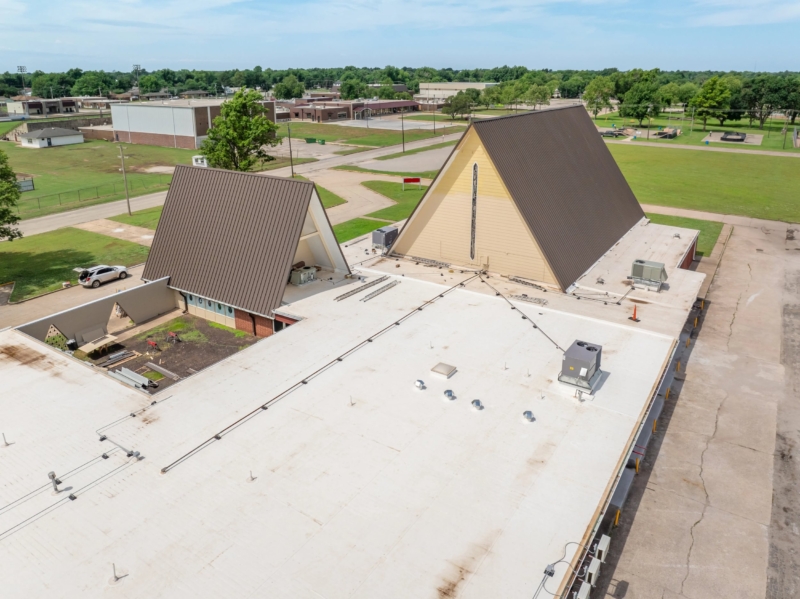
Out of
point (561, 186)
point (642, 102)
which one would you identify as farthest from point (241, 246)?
point (642, 102)

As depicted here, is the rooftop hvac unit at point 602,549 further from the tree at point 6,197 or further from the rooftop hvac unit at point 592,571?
the tree at point 6,197

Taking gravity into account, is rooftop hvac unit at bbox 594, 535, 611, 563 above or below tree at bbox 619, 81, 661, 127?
below

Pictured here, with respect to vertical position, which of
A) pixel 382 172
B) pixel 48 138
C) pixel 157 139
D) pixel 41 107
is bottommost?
pixel 382 172

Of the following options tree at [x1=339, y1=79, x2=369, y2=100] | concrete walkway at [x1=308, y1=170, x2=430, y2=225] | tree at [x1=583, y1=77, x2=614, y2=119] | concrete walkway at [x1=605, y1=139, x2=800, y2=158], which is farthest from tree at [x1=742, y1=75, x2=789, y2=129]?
tree at [x1=339, y1=79, x2=369, y2=100]

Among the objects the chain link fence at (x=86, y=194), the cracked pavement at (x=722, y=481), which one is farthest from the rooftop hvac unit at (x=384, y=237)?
the chain link fence at (x=86, y=194)

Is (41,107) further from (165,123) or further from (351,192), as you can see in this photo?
(351,192)

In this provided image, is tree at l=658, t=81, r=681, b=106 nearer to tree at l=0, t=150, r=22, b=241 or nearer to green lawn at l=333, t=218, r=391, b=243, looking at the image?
green lawn at l=333, t=218, r=391, b=243
